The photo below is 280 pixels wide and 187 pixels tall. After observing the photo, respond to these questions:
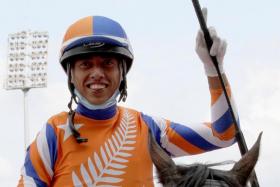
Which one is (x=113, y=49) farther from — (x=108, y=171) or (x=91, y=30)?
(x=108, y=171)

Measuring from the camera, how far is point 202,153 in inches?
148

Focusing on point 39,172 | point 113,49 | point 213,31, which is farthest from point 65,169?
point 213,31

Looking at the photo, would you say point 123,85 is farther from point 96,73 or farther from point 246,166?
point 246,166

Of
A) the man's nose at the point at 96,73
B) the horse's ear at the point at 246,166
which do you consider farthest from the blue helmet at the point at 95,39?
the horse's ear at the point at 246,166

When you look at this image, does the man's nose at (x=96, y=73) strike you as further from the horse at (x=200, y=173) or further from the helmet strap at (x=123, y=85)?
the horse at (x=200, y=173)

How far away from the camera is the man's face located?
3.50 m

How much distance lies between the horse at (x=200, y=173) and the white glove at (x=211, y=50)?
69cm

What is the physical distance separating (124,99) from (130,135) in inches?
10.7

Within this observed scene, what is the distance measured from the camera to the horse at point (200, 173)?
8.55 ft

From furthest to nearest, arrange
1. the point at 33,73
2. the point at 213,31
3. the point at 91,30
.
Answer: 1. the point at 33,73
2. the point at 91,30
3. the point at 213,31

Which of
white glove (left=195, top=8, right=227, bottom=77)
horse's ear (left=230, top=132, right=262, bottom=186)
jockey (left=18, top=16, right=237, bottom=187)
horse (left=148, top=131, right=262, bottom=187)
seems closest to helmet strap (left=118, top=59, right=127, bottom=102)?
jockey (left=18, top=16, right=237, bottom=187)

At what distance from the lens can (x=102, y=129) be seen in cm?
363

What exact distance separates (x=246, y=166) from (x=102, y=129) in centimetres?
114

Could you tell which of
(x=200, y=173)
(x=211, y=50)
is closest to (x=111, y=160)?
(x=211, y=50)
